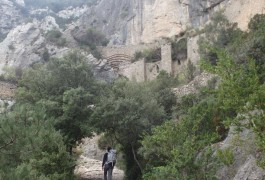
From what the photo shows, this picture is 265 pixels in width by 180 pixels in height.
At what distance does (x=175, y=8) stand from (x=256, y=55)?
2671 centimetres

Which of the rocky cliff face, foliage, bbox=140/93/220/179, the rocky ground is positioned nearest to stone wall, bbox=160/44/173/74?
the rocky cliff face

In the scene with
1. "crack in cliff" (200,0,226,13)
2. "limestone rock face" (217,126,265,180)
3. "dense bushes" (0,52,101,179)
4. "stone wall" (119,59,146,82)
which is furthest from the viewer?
"stone wall" (119,59,146,82)

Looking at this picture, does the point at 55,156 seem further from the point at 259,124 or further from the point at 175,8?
the point at 175,8

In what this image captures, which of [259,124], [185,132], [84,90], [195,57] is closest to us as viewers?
[259,124]

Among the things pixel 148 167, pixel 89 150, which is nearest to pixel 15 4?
pixel 89 150

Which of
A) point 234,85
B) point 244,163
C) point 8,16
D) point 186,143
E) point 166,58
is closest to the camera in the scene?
point 234,85

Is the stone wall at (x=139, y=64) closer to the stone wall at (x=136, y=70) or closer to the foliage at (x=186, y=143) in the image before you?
the stone wall at (x=136, y=70)

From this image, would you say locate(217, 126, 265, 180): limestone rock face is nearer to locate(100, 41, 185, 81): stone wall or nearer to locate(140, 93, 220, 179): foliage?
locate(140, 93, 220, 179): foliage

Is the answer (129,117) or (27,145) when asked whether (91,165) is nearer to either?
(129,117)

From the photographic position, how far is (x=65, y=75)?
17609 millimetres

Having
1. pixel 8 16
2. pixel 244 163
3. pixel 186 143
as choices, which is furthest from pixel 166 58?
pixel 8 16

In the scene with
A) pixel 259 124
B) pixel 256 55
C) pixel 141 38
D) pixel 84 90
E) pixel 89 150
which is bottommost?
pixel 89 150

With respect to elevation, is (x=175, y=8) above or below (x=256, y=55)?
above

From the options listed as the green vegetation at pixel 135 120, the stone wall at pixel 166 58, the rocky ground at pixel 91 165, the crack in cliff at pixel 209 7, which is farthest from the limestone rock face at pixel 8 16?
the green vegetation at pixel 135 120
